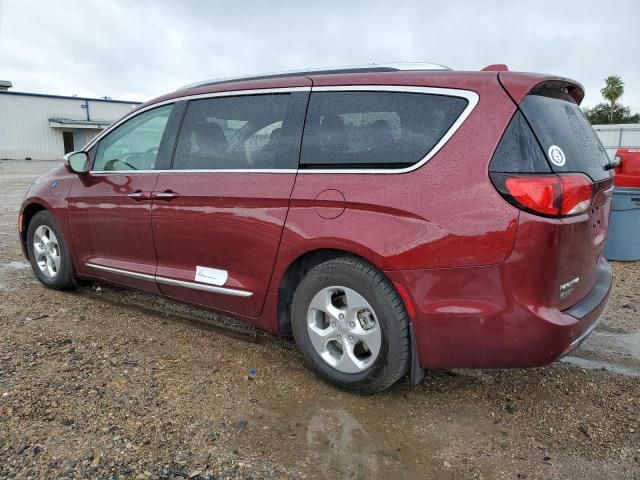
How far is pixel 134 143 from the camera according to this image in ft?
13.7

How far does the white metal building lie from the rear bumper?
39750 millimetres

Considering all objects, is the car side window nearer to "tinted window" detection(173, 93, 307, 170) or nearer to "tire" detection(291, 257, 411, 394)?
"tinted window" detection(173, 93, 307, 170)

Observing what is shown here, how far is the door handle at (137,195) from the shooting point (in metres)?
3.84

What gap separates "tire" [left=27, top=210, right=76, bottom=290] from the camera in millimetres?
4684

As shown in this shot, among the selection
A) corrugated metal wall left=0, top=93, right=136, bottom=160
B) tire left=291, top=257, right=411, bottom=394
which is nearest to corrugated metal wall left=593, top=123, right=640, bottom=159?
tire left=291, top=257, right=411, bottom=394

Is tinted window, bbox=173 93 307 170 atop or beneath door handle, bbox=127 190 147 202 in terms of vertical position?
atop

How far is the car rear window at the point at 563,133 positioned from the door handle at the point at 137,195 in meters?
2.64

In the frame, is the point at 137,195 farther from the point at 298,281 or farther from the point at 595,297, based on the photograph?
the point at 595,297

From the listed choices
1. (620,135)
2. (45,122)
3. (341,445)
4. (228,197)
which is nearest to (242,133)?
(228,197)

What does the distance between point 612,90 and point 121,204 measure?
174 feet

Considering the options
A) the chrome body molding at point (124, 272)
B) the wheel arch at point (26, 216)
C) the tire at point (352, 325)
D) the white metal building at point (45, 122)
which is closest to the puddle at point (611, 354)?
the tire at point (352, 325)

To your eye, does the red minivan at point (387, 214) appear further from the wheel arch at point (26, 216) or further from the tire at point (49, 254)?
the wheel arch at point (26, 216)

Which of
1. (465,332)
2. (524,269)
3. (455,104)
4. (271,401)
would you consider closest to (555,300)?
(524,269)

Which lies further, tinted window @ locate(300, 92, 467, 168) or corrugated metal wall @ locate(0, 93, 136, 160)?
corrugated metal wall @ locate(0, 93, 136, 160)
